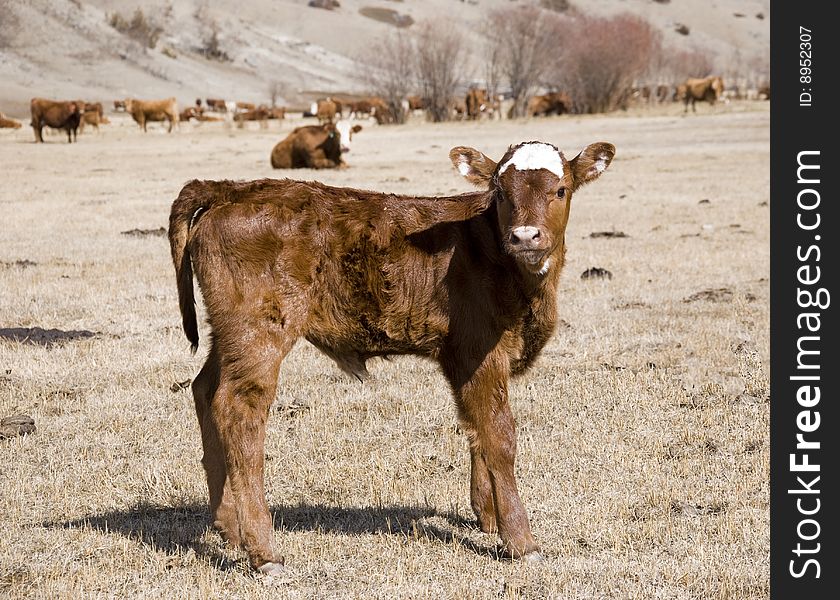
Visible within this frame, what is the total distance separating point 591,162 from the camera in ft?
16.2

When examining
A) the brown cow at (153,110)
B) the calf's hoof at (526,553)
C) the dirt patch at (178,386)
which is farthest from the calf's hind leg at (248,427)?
the brown cow at (153,110)

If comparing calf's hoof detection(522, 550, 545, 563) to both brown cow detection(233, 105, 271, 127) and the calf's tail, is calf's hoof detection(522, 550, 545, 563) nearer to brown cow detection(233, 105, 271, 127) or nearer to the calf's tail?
the calf's tail

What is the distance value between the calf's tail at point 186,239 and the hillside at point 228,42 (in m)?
64.6

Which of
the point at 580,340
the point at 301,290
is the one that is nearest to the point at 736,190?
the point at 580,340

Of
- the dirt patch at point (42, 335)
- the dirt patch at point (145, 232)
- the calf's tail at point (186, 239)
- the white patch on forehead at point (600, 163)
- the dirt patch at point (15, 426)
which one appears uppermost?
the white patch on forehead at point (600, 163)

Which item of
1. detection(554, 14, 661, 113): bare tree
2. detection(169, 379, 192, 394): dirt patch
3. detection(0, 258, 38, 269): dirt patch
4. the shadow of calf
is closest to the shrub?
detection(554, 14, 661, 113): bare tree

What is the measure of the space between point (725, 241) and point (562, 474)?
28.6 ft

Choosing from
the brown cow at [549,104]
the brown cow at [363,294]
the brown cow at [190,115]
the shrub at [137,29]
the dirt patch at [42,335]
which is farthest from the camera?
the shrub at [137,29]

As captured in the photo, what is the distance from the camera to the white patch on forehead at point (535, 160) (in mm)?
4594

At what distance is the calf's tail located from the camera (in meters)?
4.73

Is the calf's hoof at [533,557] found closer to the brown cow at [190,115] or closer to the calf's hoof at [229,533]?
the calf's hoof at [229,533]

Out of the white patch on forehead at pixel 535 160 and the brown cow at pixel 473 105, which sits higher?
the brown cow at pixel 473 105

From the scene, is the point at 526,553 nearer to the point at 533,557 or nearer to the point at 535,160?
the point at 533,557

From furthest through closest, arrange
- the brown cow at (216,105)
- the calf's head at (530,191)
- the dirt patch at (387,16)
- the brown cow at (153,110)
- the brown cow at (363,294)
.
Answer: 1. the dirt patch at (387,16)
2. the brown cow at (216,105)
3. the brown cow at (153,110)
4. the brown cow at (363,294)
5. the calf's head at (530,191)
